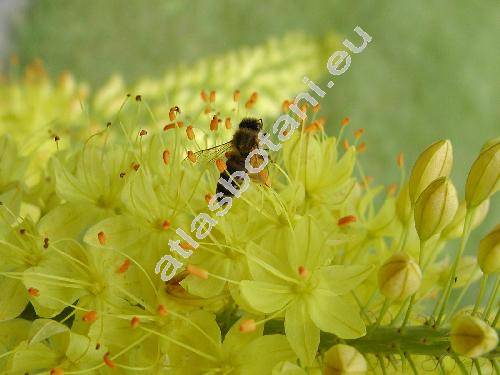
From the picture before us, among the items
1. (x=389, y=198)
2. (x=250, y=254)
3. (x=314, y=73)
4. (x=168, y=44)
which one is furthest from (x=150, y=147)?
(x=168, y=44)

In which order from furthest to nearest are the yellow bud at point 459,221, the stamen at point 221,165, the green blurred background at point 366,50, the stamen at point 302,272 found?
the green blurred background at point 366,50 < the yellow bud at point 459,221 < the stamen at point 221,165 < the stamen at point 302,272

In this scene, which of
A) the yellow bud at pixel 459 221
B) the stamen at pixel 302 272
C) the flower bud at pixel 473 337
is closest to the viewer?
the flower bud at pixel 473 337

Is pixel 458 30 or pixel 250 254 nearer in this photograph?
pixel 250 254

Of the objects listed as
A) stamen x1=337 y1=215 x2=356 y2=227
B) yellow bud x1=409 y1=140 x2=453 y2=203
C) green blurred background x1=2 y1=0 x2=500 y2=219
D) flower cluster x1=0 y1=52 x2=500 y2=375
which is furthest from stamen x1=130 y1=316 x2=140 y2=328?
green blurred background x1=2 y1=0 x2=500 y2=219

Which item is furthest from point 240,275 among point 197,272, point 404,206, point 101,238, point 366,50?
point 366,50

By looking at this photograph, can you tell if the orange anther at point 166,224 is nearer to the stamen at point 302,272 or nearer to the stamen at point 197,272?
the stamen at point 197,272

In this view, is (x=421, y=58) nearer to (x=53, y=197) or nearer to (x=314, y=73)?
(x=314, y=73)

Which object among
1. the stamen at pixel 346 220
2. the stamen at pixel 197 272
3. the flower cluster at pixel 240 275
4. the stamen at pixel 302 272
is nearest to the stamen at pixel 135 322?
the flower cluster at pixel 240 275

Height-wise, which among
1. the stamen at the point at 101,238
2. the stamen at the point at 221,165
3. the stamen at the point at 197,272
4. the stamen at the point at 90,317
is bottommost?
the stamen at the point at 90,317
